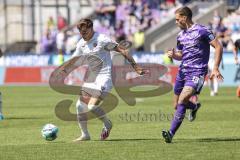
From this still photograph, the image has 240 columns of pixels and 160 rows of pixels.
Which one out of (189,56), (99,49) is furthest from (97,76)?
(189,56)

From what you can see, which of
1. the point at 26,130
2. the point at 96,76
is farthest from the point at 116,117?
the point at 96,76

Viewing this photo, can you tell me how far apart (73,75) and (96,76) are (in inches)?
907

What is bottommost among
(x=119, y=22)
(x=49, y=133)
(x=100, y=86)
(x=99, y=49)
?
(x=119, y=22)

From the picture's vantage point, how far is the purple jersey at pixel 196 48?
1391 centimetres

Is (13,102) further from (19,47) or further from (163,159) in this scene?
(19,47)

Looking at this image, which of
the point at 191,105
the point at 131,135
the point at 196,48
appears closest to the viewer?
the point at 196,48

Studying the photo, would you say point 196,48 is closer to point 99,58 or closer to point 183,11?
point 183,11

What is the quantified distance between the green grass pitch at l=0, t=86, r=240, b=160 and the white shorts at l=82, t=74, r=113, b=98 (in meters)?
0.87

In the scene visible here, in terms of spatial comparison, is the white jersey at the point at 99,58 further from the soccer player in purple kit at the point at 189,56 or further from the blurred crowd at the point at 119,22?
the blurred crowd at the point at 119,22

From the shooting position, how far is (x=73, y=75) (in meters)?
37.4

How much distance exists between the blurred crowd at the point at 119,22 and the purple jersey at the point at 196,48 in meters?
26.9

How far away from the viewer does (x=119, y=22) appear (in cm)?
4347

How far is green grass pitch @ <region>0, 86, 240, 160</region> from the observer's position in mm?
12143

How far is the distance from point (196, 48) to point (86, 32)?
78.0 inches
